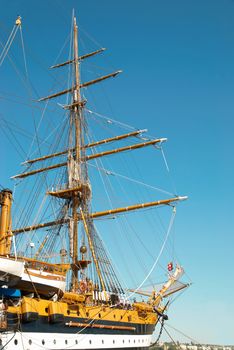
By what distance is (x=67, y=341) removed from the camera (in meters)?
24.1

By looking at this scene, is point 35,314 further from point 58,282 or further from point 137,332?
point 137,332

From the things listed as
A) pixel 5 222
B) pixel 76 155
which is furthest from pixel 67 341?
pixel 76 155

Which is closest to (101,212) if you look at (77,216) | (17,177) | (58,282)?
(77,216)

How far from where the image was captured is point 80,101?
45.2m

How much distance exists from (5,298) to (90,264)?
1458cm

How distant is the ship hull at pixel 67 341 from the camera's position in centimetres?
2052

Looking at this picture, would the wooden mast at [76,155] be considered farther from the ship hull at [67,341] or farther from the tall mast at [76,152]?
the ship hull at [67,341]

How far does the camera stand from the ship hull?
20.5 m

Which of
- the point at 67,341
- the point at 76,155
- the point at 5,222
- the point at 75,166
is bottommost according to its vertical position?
the point at 67,341

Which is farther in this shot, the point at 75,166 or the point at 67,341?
the point at 75,166

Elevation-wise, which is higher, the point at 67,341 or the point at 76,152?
the point at 76,152

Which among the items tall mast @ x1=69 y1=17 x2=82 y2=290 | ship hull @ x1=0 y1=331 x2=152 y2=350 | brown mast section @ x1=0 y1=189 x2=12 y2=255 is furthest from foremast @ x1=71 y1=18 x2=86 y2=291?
brown mast section @ x1=0 y1=189 x2=12 y2=255

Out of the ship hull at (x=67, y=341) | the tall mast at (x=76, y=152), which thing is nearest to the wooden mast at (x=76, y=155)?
the tall mast at (x=76, y=152)

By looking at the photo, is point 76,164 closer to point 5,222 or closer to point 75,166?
point 75,166
